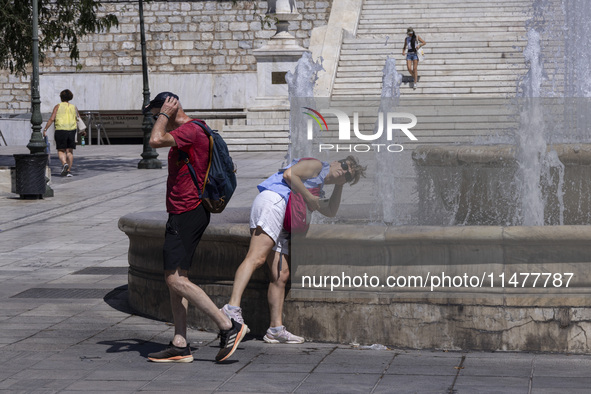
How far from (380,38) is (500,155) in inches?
778

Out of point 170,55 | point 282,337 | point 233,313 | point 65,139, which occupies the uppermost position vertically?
point 170,55

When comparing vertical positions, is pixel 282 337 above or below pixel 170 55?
below

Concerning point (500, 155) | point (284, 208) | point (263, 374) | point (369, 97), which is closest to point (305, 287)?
point (284, 208)

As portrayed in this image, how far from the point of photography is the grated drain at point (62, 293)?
8.59 m

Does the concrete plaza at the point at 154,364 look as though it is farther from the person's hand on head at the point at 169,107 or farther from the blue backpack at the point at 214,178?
the person's hand on head at the point at 169,107

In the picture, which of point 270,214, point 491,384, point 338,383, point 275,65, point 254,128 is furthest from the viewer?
point 275,65

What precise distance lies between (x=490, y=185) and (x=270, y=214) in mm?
3442

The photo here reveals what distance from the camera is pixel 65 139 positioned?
Result: 19125 mm

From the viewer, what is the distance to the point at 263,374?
5922mm

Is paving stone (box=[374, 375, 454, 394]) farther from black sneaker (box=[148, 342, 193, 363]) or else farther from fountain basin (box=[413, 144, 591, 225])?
fountain basin (box=[413, 144, 591, 225])

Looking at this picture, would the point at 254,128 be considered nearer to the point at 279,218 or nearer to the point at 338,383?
the point at 279,218

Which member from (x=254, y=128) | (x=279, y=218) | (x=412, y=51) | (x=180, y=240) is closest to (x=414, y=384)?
(x=279, y=218)

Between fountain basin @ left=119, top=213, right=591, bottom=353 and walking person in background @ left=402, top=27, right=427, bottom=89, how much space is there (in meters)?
18.9

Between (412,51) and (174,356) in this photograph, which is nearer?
(174,356)
